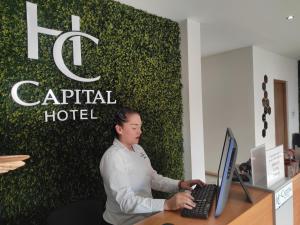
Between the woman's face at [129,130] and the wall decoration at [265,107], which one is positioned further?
the wall decoration at [265,107]

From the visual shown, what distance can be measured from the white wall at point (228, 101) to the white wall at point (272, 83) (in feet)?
0.50

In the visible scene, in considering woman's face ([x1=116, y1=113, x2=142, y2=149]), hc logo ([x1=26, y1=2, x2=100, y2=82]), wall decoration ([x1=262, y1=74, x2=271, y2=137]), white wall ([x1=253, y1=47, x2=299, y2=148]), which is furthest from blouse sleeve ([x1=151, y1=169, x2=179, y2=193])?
wall decoration ([x1=262, y1=74, x2=271, y2=137])

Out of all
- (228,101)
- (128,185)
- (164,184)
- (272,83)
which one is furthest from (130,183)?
(272,83)

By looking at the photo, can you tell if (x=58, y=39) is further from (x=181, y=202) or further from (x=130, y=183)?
(x=181, y=202)

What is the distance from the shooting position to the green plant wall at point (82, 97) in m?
1.93

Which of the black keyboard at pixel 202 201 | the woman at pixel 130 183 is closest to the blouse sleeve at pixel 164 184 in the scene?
the woman at pixel 130 183

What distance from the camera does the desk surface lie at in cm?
123

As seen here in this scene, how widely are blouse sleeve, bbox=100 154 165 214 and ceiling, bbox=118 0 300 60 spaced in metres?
1.89

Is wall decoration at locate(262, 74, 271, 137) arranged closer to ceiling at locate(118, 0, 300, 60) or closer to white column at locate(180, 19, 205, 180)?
ceiling at locate(118, 0, 300, 60)

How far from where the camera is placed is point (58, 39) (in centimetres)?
217

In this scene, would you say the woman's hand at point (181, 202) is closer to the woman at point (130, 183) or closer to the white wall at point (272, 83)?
the woman at point (130, 183)

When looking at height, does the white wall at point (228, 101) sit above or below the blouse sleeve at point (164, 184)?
above

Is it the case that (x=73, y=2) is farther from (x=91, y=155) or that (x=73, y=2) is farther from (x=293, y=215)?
(x=293, y=215)

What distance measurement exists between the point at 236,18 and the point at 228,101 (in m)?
2.06
